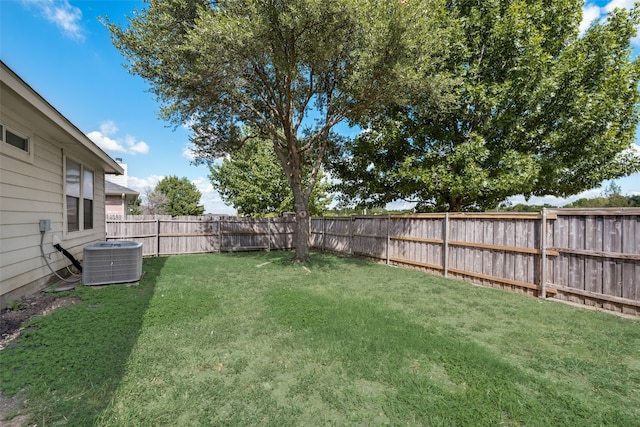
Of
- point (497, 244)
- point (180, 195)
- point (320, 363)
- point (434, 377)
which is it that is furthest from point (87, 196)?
point (180, 195)

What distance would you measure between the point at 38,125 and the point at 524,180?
10265 millimetres

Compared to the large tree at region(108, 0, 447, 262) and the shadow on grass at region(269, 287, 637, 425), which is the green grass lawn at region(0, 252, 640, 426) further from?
the large tree at region(108, 0, 447, 262)

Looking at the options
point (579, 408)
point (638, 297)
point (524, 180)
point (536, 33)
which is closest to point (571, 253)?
point (638, 297)

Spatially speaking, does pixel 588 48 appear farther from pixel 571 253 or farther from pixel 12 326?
pixel 12 326

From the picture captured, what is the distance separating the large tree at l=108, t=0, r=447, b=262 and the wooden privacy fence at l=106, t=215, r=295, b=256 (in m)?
4.26

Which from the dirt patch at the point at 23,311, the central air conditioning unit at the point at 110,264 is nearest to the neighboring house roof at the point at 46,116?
the central air conditioning unit at the point at 110,264

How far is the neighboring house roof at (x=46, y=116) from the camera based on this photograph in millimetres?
3176

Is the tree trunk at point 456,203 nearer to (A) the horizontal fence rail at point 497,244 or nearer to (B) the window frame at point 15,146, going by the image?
(A) the horizontal fence rail at point 497,244

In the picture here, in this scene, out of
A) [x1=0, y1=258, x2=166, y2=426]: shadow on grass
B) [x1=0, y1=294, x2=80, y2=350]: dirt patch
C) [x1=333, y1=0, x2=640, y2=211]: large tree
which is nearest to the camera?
[x1=0, y1=258, x2=166, y2=426]: shadow on grass

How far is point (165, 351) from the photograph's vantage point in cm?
294

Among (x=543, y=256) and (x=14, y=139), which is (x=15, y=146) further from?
(x=543, y=256)

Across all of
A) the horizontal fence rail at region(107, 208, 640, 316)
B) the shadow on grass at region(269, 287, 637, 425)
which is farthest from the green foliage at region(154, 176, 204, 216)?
the shadow on grass at region(269, 287, 637, 425)

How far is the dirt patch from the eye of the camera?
314 cm

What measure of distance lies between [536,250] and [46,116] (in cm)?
843
